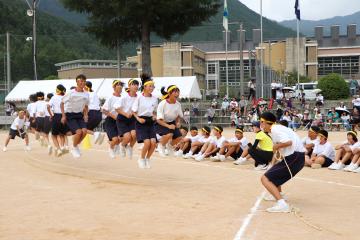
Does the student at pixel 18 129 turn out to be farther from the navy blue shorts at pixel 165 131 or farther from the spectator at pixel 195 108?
the spectator at pixel 195 108

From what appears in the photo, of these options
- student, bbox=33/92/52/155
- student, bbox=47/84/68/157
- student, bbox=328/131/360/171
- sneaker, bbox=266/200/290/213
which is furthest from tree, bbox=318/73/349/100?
sneaker, bbox=266/200/290/213

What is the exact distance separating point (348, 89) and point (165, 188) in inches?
1654

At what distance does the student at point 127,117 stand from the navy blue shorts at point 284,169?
4.48 m

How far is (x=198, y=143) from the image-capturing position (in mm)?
17594

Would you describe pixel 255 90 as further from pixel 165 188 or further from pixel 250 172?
pixel 165 188

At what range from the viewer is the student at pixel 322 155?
47.3ft

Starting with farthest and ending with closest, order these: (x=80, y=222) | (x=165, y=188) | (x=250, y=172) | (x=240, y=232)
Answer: (x=250, y=172), (x=165, y=188), (x=80, y=222), (x=240, y=232)

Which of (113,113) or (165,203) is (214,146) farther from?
(165,203)

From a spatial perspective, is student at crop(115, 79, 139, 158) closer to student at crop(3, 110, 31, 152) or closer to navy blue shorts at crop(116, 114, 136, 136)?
navy blue shorts at crop(116, 114, 136, 136)

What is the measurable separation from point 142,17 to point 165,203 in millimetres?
Result: 25321

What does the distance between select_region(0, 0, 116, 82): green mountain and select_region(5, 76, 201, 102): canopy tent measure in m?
40.5

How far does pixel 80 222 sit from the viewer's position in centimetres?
790

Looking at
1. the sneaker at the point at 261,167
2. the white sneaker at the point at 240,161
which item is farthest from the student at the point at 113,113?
the sneaker at the point at 261,167

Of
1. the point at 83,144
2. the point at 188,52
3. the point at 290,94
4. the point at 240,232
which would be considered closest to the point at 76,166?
the point at 83,144
